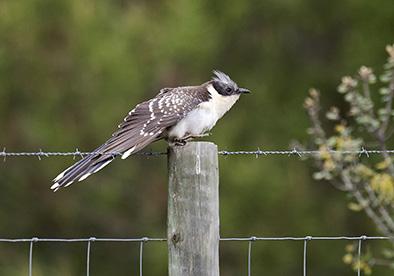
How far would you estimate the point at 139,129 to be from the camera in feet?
20.0

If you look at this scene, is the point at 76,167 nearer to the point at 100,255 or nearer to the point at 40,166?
the point at 40,166

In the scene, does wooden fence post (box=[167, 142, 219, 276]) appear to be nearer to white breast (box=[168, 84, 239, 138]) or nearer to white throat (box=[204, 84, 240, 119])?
white breast (box=[168, 84, 239, 138])

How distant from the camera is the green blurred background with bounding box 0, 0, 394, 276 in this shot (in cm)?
1154

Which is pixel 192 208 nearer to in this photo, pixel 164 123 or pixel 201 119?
pixel 164 123

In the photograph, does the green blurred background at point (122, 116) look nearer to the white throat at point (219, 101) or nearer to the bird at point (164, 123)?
the white throat at point (219, 101)

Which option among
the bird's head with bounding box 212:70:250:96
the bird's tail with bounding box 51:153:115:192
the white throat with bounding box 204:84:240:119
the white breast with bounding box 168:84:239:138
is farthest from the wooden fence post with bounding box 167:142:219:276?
the bird's head with bounding box 212:70:250:96

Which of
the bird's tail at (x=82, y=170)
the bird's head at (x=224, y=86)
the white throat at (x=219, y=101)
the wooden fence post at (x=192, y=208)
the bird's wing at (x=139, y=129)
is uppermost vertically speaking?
the bird's head at (x=224, y=86)

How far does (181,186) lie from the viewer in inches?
194

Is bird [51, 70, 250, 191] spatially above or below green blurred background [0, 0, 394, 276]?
below

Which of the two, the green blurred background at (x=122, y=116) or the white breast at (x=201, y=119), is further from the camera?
the green blurred background at (x=122, y=116)

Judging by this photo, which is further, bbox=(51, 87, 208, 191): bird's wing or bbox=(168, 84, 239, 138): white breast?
bbox=(168, 84, 239, 138): white breast

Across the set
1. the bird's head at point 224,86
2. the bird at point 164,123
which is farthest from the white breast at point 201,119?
the bird's head at point 224,86

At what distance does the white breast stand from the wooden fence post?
1.30m

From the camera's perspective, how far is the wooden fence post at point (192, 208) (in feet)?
16.2
